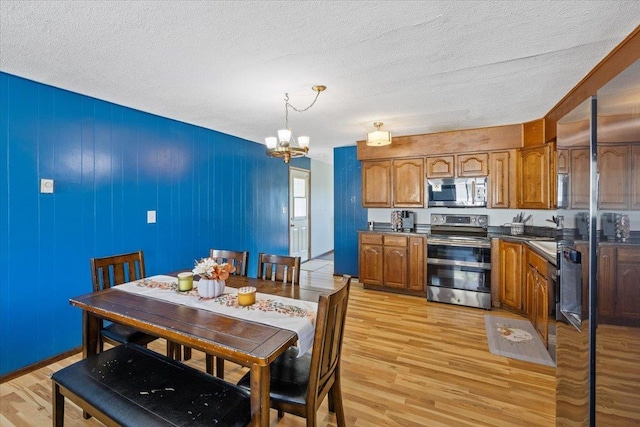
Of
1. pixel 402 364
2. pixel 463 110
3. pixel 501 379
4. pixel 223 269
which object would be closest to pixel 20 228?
pixel 223 269

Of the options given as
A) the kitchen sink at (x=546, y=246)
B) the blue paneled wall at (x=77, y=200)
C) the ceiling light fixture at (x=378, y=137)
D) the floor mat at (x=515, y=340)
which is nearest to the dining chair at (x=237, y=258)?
the blue paneled wall at (x=77, y=200)

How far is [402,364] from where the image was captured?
2.52 m

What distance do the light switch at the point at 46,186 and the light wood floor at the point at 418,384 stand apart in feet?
4.83

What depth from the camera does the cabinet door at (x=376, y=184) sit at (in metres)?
4.63

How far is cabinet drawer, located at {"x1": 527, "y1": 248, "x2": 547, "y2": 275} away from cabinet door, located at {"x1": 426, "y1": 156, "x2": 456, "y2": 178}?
1427 millimetres

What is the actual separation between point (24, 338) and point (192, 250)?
5.59ft

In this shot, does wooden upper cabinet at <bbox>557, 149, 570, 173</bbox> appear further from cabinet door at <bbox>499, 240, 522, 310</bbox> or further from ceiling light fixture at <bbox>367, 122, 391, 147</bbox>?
cabinet door at <bbox>499, 240, 522, 310</bbox>

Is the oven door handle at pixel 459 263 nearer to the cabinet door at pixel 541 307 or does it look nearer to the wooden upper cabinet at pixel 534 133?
the cabinet door at pixel 541 307

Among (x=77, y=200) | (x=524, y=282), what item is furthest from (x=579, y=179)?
(x=77, y=200)

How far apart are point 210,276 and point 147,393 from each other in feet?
2.24

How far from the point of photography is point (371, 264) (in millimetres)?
4543

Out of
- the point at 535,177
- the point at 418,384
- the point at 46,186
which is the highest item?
the point at 535,177

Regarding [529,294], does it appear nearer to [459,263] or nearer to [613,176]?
[459,263]

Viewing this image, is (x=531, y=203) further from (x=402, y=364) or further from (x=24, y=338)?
(x=24, y=338)
